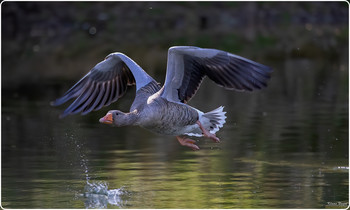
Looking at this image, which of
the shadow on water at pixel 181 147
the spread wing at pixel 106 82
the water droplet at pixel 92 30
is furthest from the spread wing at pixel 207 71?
the water droplet at pixel 92 30

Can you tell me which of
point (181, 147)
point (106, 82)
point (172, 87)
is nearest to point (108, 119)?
point (172, 87)

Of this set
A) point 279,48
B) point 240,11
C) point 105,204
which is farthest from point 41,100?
point 240,11

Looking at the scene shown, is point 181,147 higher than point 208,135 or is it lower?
lower

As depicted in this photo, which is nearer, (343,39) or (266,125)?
(266,125)

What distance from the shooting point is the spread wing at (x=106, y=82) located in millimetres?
9055

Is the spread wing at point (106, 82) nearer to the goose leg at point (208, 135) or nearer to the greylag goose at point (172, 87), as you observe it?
the greylag goose at point (172, 87)

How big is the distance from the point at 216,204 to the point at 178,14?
1338 inches

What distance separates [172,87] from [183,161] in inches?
69.5

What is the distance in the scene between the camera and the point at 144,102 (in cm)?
860

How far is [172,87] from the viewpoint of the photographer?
8781 millimetres

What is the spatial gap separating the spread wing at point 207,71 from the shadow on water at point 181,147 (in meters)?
1.04

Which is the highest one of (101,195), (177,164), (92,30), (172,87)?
(92,30)

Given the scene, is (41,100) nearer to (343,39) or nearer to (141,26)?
(343,39)

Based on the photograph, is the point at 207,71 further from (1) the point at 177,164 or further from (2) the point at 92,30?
(2) the point at 92,30
